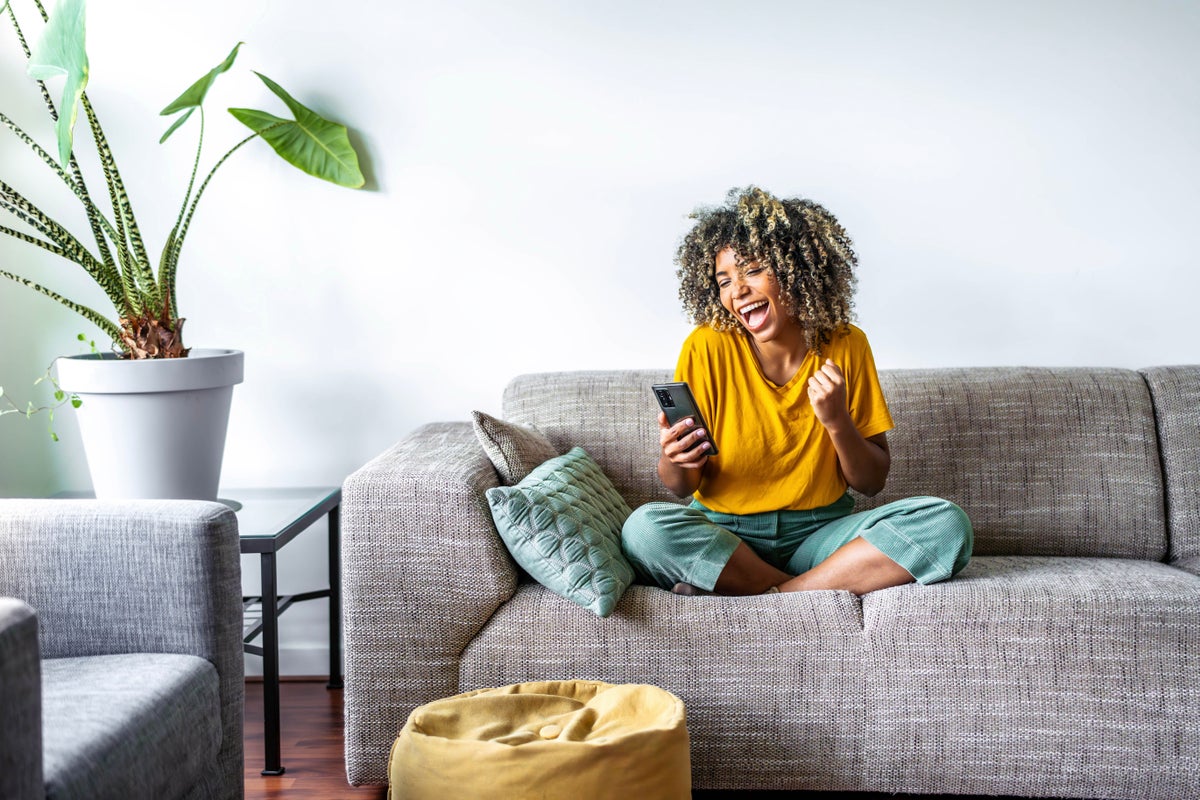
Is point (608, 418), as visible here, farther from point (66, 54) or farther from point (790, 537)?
point (66, 54)

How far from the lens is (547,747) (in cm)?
145

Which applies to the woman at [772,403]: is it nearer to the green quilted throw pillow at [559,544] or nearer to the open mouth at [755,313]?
the open mouth at [755,313]

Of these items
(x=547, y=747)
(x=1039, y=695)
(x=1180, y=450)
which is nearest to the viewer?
(x=547, y=747)

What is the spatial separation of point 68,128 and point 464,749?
129 cm

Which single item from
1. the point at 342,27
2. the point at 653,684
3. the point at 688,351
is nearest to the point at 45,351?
the point at 342,27

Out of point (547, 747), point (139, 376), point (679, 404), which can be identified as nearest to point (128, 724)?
point (547, 747)

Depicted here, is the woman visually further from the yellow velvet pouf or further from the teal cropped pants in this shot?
the yellow velvet pouf

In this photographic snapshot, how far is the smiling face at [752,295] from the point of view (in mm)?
2027

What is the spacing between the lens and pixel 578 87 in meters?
2.48

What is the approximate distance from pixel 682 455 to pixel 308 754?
0.94 m

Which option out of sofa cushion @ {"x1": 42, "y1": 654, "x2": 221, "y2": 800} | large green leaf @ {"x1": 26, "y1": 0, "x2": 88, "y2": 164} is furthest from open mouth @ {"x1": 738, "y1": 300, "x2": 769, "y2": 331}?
large green leaf @ {"x1": 26, "y1": 0, "x2": 88, "y2": 164}

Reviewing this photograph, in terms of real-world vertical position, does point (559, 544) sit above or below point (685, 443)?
below

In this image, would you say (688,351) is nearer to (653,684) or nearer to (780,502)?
(780,502)

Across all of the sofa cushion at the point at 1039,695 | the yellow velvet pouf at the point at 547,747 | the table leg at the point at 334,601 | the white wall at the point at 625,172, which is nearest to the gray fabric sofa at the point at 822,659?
the sofa cushion at the point at 1039,695
